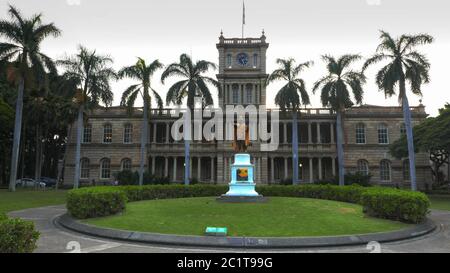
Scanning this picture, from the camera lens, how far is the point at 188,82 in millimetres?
32219

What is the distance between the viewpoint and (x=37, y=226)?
14617 mm

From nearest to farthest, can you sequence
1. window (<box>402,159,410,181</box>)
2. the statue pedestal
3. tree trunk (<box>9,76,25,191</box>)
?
the statue pedestal < tree trunk (<box>9,76,25,191</box>) < window (<box>402,159,410,181</box>)

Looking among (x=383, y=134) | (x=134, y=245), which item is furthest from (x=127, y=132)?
(x=134, y=245)

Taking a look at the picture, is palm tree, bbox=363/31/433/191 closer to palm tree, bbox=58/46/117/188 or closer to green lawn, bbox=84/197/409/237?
green lawn, bbox=84/197/409/237

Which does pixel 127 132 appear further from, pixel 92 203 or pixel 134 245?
pixel 134 245

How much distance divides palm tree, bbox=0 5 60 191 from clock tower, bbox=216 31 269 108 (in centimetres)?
2234

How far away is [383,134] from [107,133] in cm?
3823

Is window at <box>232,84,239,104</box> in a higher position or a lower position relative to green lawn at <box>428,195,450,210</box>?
higher

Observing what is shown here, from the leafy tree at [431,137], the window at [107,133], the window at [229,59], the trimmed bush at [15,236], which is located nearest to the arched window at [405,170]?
the leafy tree at [431,137]

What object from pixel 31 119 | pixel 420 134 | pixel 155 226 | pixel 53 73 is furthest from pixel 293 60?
pixel 31 119

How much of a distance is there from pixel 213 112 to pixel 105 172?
57.6 ft

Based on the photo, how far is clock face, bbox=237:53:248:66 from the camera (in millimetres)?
48331

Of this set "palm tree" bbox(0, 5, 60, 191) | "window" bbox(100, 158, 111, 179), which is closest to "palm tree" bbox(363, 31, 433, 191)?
"palm tree" bbox(0, 5, 60, 191)
